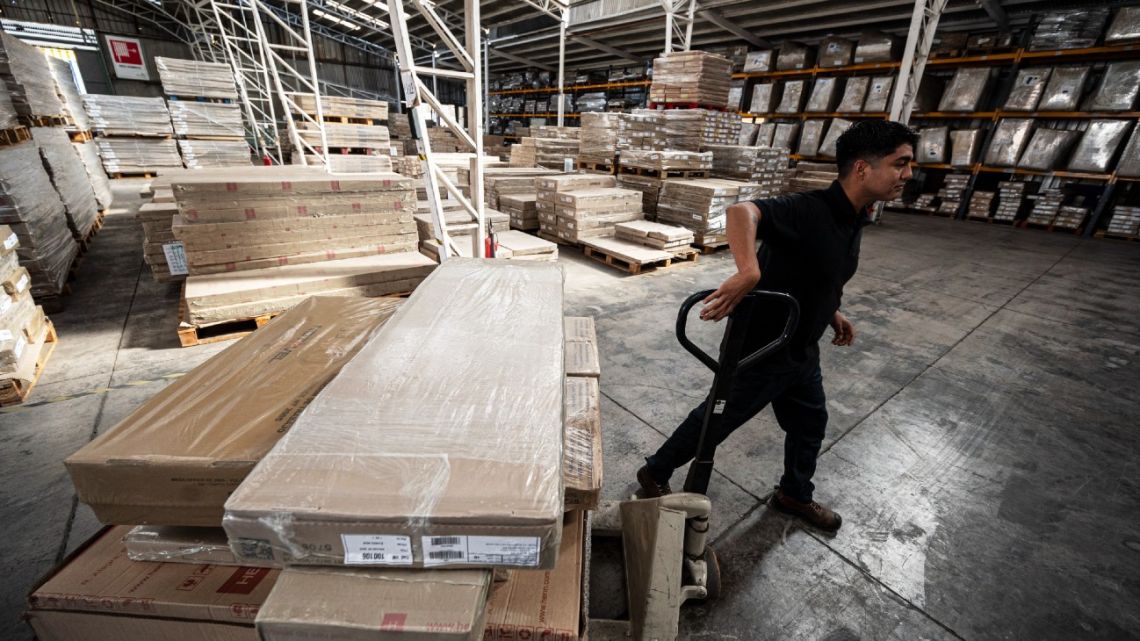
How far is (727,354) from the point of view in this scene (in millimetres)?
1634

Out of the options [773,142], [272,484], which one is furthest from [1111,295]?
[272,484]

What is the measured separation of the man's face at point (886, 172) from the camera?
177cm

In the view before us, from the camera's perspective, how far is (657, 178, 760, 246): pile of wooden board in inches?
281

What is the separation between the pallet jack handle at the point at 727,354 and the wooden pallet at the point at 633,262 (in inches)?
187

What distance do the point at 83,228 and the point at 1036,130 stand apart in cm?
1778

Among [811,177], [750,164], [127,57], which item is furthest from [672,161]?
[127,57]

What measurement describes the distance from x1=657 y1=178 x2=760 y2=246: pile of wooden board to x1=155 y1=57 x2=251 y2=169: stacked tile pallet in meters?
9.60

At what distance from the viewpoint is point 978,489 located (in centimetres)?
269

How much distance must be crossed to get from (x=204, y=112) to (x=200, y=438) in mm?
12476

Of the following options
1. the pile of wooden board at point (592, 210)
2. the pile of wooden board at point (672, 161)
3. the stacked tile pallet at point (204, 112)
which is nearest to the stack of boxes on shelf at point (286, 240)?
the pile of wooden board at point (592, 210)

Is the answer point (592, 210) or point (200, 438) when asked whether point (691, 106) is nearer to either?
point (592, 210)

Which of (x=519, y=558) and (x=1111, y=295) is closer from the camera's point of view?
(x=519, y=558)

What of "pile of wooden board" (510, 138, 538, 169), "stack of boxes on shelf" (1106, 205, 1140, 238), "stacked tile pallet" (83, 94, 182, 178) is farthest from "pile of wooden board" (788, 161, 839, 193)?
"stacked tile pallet" (83, 94, 182, 178)

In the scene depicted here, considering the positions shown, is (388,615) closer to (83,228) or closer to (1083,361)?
(1083,361)
